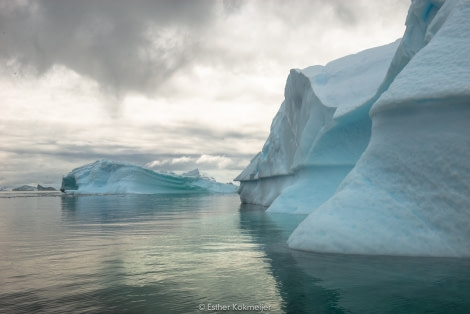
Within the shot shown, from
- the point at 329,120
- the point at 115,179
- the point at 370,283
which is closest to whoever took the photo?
the point at 370,283

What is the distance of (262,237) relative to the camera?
9727 mm

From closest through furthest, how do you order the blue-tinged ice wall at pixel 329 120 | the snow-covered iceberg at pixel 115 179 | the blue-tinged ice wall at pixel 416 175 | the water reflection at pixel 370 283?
1. the water reflection at pixel 370 283
2. the blue-tinged ice wall at pixel 416 175
3. the blue-tinged ice wall at pixel 329 120
4. the snow-covered iceberg at pixel 115 179

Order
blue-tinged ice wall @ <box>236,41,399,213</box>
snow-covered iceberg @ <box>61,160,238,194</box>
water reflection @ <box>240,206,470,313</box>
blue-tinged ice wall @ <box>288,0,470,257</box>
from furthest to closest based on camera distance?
snow-covered iceberg @ <box>61,160,238,194</box> < blue-tinged ice wall @ <box>236,41,399,213</box> < blue-tinged ice wall @ <box>288,0,470,257</box> < water reflection @ <box>240,206,470,313</box>

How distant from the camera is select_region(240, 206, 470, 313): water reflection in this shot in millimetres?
4078

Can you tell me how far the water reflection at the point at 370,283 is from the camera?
4078mm

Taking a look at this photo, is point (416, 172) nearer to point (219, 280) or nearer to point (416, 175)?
point (416, 175)

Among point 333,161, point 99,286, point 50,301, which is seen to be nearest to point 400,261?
point 99,286

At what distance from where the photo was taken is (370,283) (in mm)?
4953

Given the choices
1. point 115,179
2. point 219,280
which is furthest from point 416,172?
point 115,179

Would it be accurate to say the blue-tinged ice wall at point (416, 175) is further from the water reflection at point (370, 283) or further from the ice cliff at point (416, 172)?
the water reflection at point (370, 283)

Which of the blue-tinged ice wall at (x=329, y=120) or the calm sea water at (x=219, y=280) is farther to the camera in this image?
the blue-tinged ice wall at (x=329, y=120)

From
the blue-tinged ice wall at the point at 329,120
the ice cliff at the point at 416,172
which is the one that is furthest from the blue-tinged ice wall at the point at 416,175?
the blue-tinged ice wall at the point at 329,120

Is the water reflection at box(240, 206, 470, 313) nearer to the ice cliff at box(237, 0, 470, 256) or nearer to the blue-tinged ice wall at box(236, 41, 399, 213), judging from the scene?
the ice cliff at box(237, 0, 470, 256)

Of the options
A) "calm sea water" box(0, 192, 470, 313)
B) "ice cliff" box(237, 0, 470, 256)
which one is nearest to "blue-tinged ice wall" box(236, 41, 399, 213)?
"ice cliff" box(237, 0, 470, 256)
